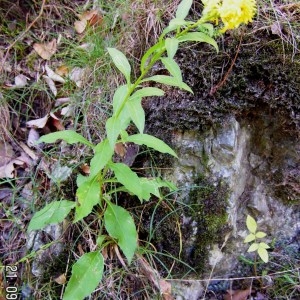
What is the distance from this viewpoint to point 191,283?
5.78ft

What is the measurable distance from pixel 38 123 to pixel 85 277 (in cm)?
104

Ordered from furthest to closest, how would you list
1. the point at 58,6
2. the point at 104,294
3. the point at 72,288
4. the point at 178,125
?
the point at 58,6 < the point at 178,125 < the point at 104,294 < the point at 72,288

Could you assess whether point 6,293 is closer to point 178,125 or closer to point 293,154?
point 178,125

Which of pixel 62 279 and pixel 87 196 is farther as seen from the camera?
pixel 62 279

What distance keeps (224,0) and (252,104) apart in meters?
0.75

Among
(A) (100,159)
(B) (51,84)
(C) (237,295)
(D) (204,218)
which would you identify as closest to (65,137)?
(A) (100,159)

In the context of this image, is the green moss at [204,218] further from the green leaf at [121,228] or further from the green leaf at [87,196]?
the green leaf at [87,196]

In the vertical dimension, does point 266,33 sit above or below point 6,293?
above

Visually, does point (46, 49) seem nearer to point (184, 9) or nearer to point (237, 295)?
point (184, 9)

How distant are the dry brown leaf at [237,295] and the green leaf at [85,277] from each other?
2.35 ft

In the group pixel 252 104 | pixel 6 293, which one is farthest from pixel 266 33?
pixel 6 293

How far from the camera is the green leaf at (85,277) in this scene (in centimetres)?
140

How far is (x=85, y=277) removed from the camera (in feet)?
4.75

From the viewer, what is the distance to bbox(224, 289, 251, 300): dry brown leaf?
180 cm
